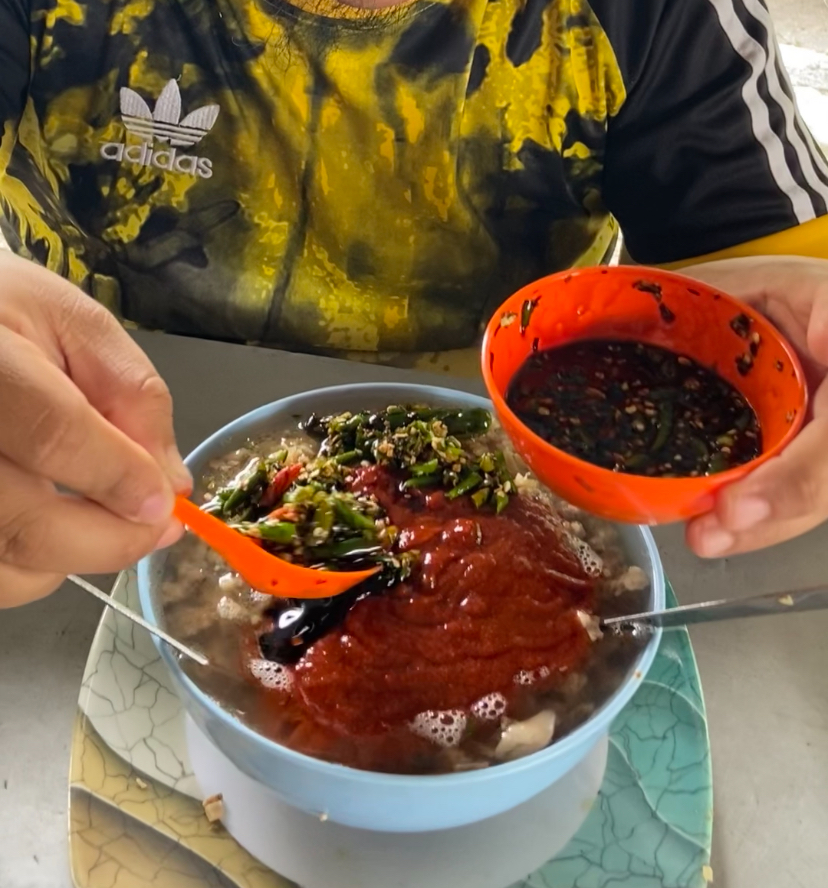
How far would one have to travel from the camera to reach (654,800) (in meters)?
0.75

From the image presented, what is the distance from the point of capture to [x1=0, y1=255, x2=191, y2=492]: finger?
59 centimetres

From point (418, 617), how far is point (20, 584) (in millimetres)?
303

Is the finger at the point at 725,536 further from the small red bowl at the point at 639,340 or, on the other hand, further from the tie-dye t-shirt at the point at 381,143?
the tie-dye t-shirt at the point at 381,143

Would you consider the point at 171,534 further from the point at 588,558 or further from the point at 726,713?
the point at 726,713

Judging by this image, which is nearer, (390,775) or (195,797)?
(390,775)

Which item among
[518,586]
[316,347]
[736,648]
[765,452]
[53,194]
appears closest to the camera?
[765,452]

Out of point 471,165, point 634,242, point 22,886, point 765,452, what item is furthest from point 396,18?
point 22,886

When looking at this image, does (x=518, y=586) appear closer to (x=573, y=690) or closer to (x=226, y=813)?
(x=573, y=690)

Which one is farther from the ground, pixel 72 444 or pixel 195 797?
pixel 72 444

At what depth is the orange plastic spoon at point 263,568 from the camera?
2.09 ft

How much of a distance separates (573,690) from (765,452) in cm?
24

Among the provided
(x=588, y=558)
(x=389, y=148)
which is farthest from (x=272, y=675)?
(x=389, y=148)

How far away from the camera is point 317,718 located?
2.19 ft

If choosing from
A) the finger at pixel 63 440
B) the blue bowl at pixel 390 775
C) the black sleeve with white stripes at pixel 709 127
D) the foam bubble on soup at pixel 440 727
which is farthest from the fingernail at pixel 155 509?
the black sleeve with white stripes at pixel 709 127
